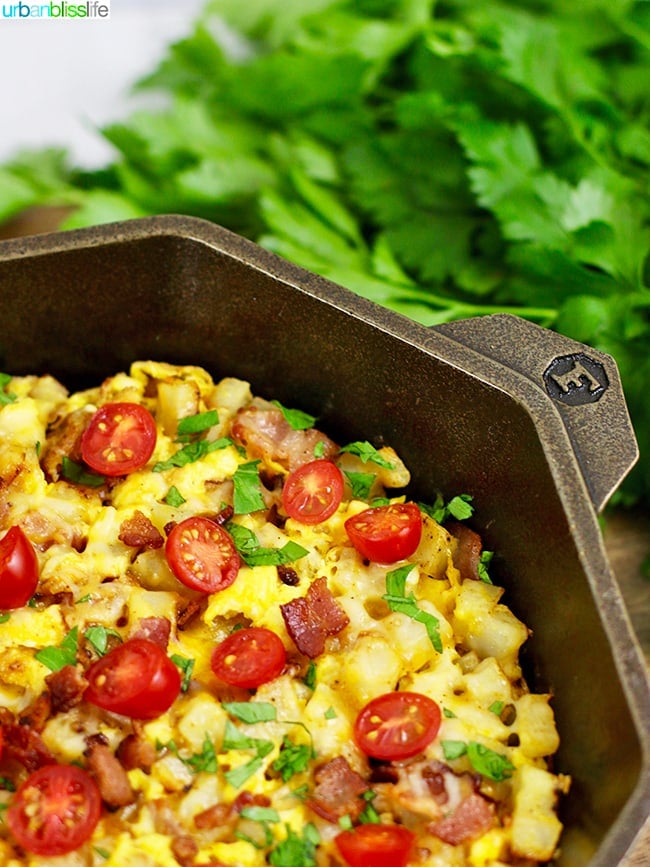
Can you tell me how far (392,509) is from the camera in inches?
112

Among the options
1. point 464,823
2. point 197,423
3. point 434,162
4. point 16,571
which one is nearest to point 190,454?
point 197,423

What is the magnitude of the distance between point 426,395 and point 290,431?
1.40 feet

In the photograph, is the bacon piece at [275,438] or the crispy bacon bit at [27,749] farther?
the bacon piece at [275,438]

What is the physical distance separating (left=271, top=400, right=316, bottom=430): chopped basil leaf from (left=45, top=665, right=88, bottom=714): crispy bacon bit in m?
0.98

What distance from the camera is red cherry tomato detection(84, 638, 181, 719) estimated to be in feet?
7.95

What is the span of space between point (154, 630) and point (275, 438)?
2.33 ft

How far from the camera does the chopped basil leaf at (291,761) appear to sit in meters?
2.44

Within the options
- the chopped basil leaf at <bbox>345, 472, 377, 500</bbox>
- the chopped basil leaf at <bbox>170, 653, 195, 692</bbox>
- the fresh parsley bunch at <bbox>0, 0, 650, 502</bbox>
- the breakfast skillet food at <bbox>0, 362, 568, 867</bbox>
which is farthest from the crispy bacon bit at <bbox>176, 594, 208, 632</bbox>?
the fresh parsley bunch at <bbox>0, 0, 650, 502</bbox>

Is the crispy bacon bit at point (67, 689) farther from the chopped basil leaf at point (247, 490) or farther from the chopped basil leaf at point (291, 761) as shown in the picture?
the chopped basil leaf at point (247, 490)

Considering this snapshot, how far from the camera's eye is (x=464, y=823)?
7.81 ft

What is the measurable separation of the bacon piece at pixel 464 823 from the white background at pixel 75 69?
390 cm

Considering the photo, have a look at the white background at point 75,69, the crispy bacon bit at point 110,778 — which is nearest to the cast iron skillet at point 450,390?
the crispy bacon bit at point 110,778

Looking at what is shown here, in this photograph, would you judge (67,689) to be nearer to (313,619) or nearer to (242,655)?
(242,655)

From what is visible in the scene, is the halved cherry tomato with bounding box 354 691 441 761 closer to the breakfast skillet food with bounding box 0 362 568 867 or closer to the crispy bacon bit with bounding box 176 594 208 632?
the breakfast skillet food with bounding box 0 362 568 867
